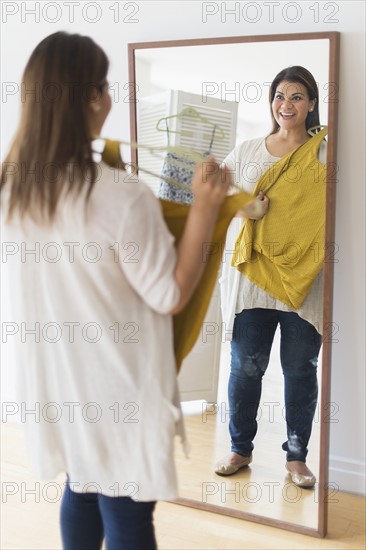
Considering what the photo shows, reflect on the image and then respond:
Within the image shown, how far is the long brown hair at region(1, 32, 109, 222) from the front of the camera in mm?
1124

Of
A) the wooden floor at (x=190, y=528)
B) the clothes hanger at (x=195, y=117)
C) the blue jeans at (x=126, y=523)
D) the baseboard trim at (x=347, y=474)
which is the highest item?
the clothes hanger at (x=195, y=117)

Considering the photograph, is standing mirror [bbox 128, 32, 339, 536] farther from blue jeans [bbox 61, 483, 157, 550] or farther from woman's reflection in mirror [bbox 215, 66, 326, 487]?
blue jeans [bbox 61, 483, 157, 550]

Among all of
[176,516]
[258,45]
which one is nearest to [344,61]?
[258,45]

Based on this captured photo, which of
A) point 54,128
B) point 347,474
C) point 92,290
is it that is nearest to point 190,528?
point 347,474

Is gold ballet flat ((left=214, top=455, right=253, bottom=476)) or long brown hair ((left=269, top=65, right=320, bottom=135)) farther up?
long brown hair ((left=269, top=65, right=320, bottom=135))

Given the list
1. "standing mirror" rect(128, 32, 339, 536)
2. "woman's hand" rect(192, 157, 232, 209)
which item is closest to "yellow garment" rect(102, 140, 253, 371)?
"woman's hand" rect(192, 157, 232, 209)

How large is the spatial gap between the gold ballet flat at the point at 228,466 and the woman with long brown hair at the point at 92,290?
3.04ft

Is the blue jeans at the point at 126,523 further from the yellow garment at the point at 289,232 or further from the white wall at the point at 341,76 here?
the white wall at the point at 341,76

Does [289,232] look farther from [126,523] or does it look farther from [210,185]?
[126,523]

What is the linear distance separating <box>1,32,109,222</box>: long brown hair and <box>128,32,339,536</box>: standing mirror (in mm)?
804

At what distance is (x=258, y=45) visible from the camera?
1.99 m

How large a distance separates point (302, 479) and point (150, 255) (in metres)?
1.28

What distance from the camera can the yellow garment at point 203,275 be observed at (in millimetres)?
1294

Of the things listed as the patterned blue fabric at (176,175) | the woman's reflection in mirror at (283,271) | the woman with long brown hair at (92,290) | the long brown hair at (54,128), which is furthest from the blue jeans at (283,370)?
the long brown hair at (54,128)
